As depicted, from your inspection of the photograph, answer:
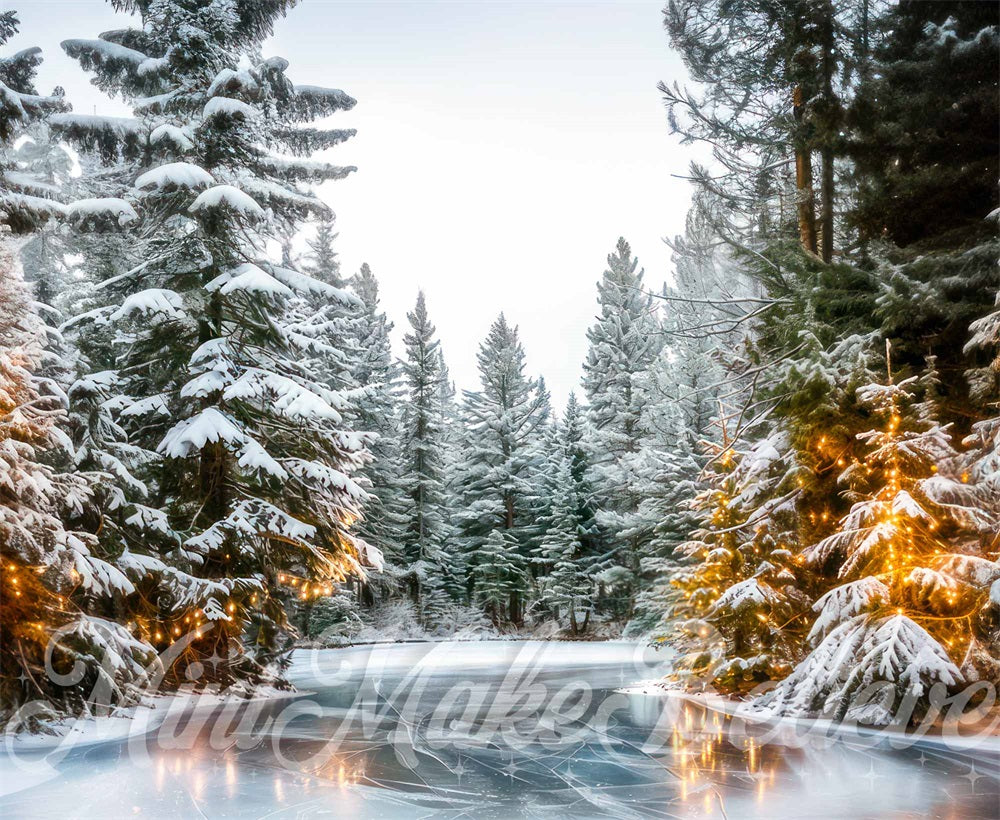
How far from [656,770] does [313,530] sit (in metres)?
7.18

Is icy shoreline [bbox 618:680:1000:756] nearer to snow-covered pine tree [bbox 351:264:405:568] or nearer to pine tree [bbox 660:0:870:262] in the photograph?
pine tree [bbox 660:0:870:262]

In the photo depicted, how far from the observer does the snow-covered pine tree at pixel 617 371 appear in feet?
127

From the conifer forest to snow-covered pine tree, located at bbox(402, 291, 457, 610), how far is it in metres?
18.1

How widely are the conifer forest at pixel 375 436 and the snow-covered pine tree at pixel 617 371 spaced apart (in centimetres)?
1875

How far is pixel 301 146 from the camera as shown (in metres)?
15.7

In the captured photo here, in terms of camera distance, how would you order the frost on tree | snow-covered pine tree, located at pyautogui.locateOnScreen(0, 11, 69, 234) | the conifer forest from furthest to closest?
the frost on tree → snow-covered pine tree, located at pyautogui.locateOnScreen(0, 11, 69, 234) → the conifer forest

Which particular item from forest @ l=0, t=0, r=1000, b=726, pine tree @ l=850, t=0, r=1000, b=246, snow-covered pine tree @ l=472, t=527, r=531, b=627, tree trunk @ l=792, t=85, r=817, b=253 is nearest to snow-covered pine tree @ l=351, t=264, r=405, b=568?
snow-covered pine tree @ l=472, t=527, r=531, b=627

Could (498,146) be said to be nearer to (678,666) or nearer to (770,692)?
(678,666)

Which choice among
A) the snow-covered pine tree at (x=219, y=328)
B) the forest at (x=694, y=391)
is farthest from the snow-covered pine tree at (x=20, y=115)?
the snow-covered pine tree at (x=219, y=328)

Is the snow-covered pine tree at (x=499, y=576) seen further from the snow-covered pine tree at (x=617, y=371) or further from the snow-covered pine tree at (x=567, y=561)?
the snow-covered pine tree at (x=617, y=371)

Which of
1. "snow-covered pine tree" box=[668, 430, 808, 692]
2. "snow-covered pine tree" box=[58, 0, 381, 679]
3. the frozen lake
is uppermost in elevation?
"snow-covered pine tree" box=[58, 0, 381, 679]

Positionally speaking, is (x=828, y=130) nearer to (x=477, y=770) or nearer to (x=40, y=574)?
(x=477, y=770)

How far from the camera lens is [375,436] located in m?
16.6

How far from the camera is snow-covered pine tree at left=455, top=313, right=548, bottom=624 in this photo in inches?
1622
